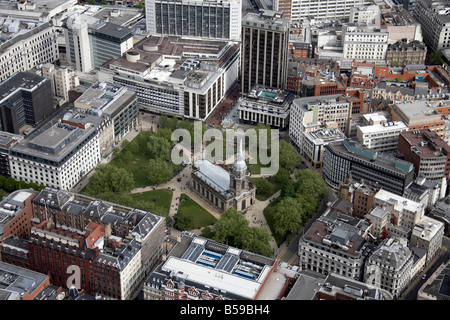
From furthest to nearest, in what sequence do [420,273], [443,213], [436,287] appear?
[443,213], [420,273], [436,287]

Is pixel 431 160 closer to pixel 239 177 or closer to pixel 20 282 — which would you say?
pixel 239 177

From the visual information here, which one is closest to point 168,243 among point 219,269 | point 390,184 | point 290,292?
point 219,269

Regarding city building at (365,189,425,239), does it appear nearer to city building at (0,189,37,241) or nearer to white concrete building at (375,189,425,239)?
white concrete building at (375,189,425,239)

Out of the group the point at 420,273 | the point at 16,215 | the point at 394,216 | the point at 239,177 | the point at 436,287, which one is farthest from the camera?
the point at 239,177

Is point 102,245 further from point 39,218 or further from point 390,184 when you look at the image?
point 390,184

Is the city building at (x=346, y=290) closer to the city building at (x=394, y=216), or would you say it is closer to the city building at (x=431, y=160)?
→ the city building at (x=394, y=216)

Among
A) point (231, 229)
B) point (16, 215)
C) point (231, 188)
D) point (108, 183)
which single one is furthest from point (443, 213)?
point (16, 215)
